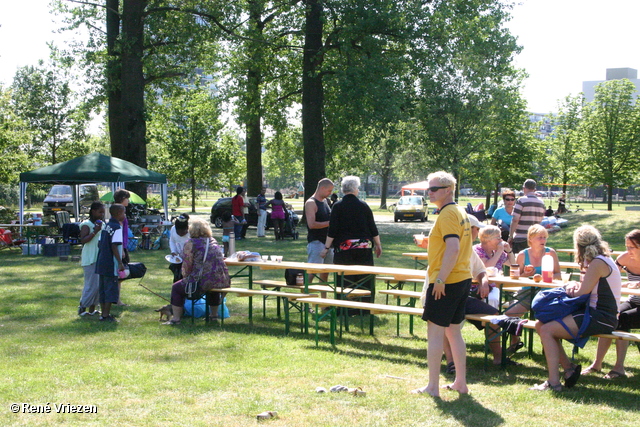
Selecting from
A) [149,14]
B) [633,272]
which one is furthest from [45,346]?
[149,14]

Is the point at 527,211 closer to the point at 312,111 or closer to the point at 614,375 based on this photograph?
the point at 614,375

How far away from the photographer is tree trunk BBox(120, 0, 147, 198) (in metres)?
20.8

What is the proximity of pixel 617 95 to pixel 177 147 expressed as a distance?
2517 cm

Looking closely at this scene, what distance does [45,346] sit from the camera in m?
7.05

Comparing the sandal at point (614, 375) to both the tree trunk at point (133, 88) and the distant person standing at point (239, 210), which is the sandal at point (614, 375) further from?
the tree trunk at point (133, 88)

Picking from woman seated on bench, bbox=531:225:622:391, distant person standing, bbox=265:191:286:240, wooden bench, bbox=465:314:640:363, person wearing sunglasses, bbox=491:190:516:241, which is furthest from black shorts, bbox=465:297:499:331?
distant person standing, bbox=265:191:286:240

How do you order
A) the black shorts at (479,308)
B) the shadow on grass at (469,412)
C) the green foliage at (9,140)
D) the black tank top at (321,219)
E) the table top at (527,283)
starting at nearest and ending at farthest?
1. the shadow on grass at (469,412)
2. the table top at (527,283)
3. the black shorts at (479,308)
4. the black tank top at (321,219)
5. the green foliage at (9,140)

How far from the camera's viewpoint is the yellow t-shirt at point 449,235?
202 inches

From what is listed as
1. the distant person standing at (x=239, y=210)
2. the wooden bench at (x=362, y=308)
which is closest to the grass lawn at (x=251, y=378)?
the wooden bench at (x=362, y=308)

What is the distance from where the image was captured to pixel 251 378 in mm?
5742

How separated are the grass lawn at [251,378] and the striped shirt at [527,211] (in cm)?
288

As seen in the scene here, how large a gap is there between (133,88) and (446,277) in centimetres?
1785

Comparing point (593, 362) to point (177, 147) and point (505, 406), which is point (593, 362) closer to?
point (505, 406)

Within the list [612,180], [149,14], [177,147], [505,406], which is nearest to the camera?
[505,406]
